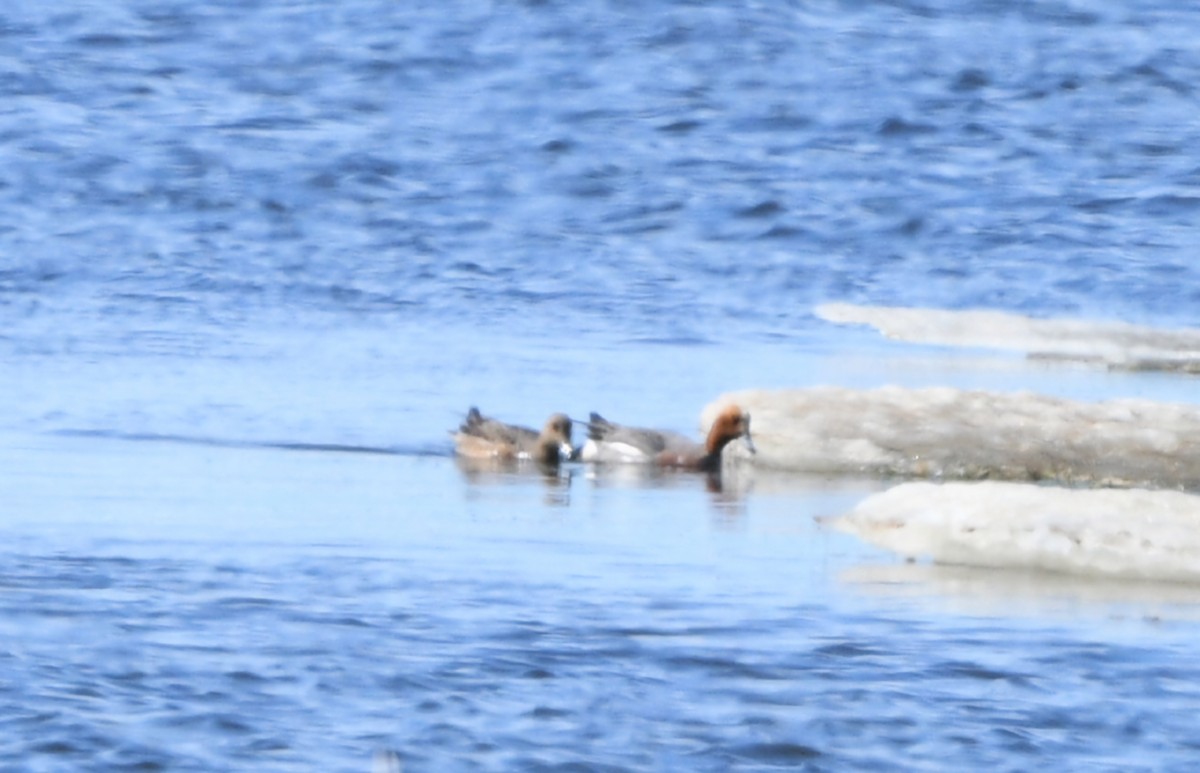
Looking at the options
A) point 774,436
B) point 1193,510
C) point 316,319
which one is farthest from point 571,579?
point 316,319

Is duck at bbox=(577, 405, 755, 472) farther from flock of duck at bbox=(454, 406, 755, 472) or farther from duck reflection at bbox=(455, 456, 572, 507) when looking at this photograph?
duck reflection at bbox=(455, 456, 572, 507)

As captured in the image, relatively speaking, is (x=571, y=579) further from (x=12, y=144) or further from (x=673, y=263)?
(x=12, y=144)

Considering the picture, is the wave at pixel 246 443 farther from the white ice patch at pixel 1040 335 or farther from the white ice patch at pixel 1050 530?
the white ice patch at pixel 1040 335

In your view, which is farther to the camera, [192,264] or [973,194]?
[973,194]

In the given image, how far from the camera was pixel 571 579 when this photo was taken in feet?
31.6

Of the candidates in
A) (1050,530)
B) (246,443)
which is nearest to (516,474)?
(246,443)

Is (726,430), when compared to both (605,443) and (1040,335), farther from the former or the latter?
(1040,335)

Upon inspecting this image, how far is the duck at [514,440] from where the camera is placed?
532 inches

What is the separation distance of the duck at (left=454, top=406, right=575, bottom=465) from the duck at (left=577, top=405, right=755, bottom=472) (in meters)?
0.15

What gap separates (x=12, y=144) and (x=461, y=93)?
617cm

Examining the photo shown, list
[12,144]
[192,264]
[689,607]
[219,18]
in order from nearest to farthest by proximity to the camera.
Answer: [689,607] → [192,264] → [12,144] → [219,18]

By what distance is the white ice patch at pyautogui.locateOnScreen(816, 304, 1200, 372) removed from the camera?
59.1ft

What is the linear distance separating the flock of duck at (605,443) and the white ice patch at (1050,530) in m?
3.19

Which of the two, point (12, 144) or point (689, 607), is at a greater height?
point (12, 144)
